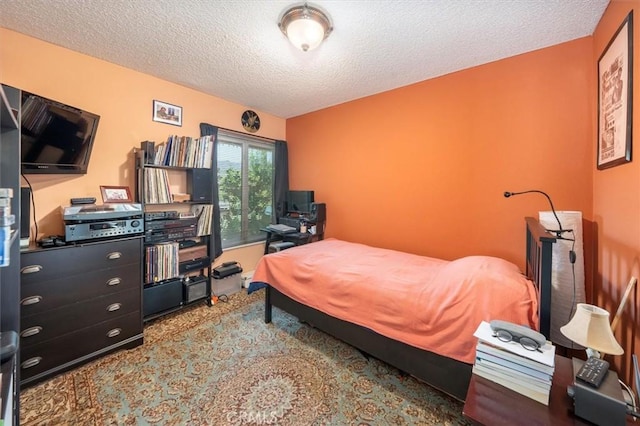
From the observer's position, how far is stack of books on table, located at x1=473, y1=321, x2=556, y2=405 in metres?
0.95

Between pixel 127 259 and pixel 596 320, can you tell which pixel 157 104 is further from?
pixel 596 320

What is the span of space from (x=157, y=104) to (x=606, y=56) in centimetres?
369

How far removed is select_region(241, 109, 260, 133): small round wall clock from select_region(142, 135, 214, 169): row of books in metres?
0.83

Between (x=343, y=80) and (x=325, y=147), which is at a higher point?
(x=343, y=80)

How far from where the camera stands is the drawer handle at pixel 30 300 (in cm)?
161

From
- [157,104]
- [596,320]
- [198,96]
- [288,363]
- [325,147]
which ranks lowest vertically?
[288,363]

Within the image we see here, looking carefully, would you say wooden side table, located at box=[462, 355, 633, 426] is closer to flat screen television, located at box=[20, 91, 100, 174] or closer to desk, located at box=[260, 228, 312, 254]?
desk, located at box=[260, 228, 312, 254]

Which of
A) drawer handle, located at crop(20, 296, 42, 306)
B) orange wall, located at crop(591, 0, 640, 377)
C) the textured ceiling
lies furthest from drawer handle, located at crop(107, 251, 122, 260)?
orange wall, located at crop(591, 0, 640, 377)

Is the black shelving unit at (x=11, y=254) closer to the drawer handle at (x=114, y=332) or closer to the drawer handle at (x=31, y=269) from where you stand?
the drawer handle at (x=31, y=269)

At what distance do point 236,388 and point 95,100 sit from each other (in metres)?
2.69

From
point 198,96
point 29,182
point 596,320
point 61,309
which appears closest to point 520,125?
point 596,320

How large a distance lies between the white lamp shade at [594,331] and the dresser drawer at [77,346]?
280cm

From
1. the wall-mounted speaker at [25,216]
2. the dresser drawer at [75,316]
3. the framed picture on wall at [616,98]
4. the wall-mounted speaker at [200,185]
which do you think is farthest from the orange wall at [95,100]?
the framed picture on wall at [616,98]

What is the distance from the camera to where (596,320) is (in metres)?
0.91
